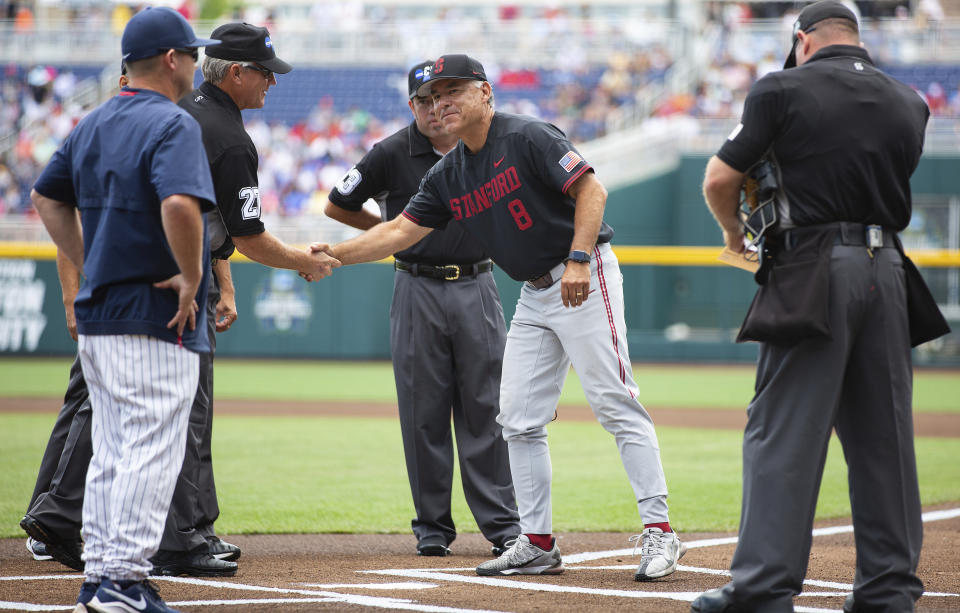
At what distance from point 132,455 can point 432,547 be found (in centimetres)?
207

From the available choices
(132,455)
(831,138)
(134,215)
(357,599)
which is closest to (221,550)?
(357,599)

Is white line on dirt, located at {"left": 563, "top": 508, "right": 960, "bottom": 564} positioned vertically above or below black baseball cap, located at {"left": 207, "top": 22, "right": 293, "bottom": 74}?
below

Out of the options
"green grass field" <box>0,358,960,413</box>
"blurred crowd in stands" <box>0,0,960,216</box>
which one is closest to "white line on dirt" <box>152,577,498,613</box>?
"green grass field" <box>0,358,960,413</box>

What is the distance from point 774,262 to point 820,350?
1.06 feet

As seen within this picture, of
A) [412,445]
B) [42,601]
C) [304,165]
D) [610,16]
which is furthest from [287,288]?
[610,16]

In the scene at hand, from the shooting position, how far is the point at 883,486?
3623mm

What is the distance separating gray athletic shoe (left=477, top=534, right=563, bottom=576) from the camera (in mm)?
4648

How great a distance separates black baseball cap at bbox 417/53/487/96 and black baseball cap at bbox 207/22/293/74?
2.42ft

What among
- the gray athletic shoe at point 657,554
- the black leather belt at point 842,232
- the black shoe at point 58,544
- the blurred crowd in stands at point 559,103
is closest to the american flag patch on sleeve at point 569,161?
the black leather belt at point 842,232

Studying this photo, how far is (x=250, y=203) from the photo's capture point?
4.65 meters

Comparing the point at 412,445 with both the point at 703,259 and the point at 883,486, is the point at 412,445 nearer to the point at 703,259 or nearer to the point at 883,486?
the point at 883,486

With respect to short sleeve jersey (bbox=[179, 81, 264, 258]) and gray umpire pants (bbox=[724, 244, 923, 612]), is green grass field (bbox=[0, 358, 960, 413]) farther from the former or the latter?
gray umpire pants (bbox=[724, 244, 923, 612])

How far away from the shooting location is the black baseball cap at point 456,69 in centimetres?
464

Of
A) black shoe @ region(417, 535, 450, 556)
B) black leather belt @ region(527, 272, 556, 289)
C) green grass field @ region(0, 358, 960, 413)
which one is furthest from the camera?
green grass field @ region(0, 358, 960, 413)
